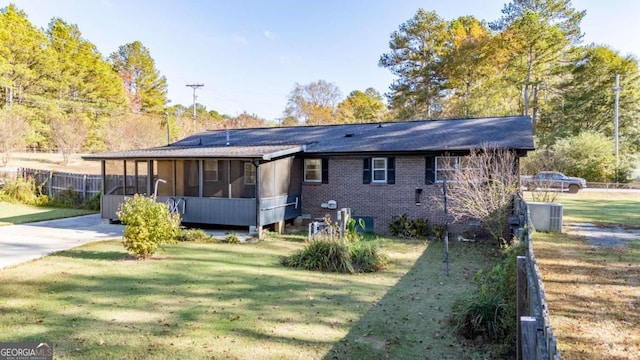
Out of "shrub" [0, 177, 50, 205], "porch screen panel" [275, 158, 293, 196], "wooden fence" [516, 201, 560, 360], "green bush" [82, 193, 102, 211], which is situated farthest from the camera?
"shrub" [0, 177, 50, 205]

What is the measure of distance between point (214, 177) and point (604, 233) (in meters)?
14.4

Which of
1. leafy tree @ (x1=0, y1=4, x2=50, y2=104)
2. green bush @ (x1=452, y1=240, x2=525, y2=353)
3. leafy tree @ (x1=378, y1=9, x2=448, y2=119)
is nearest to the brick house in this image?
green bush @ (x1=452, y1=240, x2=525, y2=353)

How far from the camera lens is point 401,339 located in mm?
5477

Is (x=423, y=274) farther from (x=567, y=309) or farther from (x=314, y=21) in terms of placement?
(x=314, y=21)

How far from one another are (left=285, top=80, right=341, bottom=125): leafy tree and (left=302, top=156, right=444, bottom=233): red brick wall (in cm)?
3325

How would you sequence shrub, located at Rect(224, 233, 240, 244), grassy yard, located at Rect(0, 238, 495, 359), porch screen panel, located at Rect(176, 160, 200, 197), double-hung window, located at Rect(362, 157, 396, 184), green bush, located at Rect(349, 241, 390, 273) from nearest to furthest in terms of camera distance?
1. grassy yard, located at Rect(0, 238, 495, 359)
2. green bush, located at Rect(349, 241, 390, 273)
3. shrub, located at Rect(224, 233, 240, 244)
4. double-hung window, located at Rect(362, 157, 396, 184)
5. porch screen panel, located at Rect(176, 160, 200, 197)

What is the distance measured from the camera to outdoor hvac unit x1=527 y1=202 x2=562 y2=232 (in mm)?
12670

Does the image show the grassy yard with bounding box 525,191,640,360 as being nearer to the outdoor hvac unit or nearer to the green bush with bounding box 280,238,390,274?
the outdoor hvac unit

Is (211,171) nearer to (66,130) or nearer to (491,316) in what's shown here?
(491,316)

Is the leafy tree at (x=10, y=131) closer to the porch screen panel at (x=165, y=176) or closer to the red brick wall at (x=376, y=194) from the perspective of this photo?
the porch screen panel at (x=165, y=176)

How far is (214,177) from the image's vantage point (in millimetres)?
17938

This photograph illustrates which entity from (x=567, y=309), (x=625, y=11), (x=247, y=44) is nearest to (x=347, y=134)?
(x=567, y=309)

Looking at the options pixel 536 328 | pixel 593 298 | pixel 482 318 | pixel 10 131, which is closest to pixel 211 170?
pixel 482 318

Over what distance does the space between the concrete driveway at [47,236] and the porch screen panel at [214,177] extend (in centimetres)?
411
